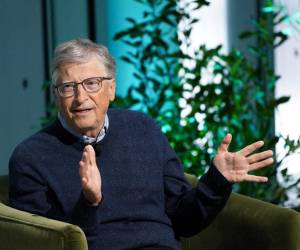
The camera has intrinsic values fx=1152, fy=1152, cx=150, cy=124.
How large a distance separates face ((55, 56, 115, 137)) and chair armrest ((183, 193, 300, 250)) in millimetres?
514

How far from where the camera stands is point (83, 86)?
11.8 feet

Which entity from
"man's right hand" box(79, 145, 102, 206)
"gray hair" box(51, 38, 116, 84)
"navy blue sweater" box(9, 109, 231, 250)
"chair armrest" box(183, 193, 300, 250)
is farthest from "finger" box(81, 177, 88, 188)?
"chair armrest" box(183, 193, 300, 250)

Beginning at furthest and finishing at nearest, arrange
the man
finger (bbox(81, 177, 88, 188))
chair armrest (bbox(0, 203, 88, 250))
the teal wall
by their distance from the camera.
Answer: the teal wall, the man, finger (bbox(81, 177, 88, 188)), chair armrest (bbox(0, 203, 88, 250))

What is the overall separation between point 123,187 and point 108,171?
7 centimetres

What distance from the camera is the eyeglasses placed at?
3574mm

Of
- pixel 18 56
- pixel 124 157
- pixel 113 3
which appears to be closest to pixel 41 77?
pixel 18 56

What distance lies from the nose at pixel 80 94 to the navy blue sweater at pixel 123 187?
0.14 metres

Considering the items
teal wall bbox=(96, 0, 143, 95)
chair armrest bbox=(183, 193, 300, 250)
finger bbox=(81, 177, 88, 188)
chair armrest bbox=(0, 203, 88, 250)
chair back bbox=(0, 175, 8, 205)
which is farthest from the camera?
teal wall bbox=(96, 0, 143, 95)

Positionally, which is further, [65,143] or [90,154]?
[65,143]

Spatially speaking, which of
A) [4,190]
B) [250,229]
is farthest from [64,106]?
[250,229]

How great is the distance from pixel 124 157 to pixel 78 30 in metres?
2.85

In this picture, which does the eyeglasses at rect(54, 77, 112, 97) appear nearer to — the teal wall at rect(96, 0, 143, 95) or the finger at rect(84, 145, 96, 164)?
the finger at rect(84, 145, 96, 164)

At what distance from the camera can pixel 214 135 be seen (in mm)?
4902

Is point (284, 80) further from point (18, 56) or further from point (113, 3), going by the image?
point (18, 56)
